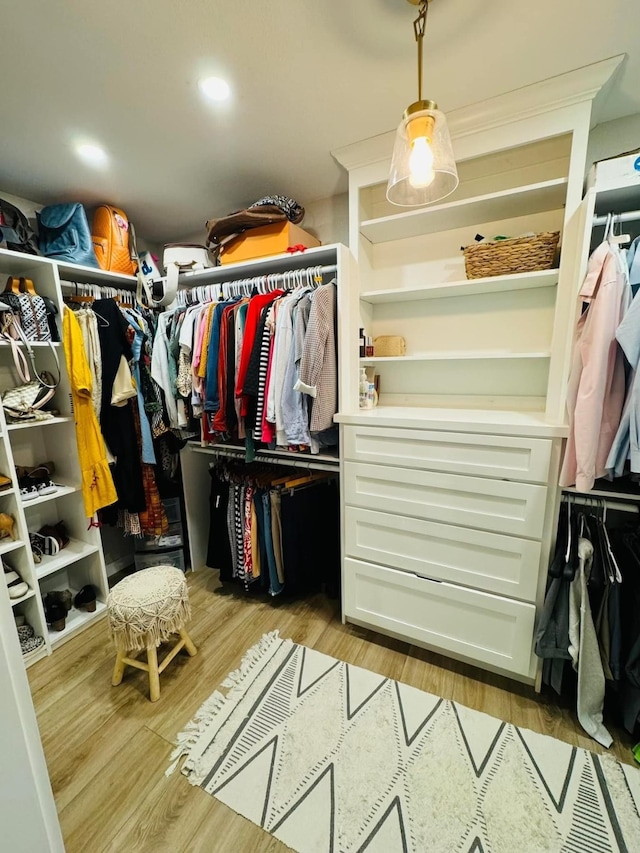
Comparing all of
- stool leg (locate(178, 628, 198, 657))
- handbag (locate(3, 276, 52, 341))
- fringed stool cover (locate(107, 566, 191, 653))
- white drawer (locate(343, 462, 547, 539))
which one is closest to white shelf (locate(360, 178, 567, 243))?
white drawer (locate(343, 462, 547, 539))

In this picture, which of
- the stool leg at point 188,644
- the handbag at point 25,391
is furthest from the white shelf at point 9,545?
the stool leg at point 188,644

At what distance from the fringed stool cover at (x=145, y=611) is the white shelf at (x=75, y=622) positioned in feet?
1.95

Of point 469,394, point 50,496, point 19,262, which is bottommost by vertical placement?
Answer: point 50,496

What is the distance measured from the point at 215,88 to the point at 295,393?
113cm

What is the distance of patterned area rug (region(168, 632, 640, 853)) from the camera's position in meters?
1.05

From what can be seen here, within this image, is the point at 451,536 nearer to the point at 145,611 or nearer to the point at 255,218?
the point at 145,611

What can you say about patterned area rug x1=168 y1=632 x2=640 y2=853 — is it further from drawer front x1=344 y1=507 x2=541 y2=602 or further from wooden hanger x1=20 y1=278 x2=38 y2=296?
wooden hanger x1=20 y1=278 x2=38 y2=296

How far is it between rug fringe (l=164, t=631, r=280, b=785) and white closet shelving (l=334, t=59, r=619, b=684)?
47cm

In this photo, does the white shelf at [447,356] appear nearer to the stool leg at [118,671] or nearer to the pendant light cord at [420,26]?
the pendant light cord at [420,26]

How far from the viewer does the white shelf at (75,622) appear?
1.80 m

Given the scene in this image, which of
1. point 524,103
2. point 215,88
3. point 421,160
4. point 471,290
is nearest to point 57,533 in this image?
point 215,88

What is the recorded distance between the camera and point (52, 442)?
197 cm

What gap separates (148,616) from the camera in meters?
1.42

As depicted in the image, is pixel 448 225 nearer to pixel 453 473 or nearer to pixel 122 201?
pixel 453 473
